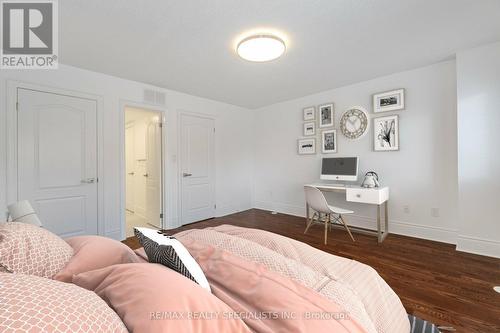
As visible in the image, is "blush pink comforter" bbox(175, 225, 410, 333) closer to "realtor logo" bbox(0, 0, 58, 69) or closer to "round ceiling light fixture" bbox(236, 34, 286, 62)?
"round ceiling light fixture" bbox(236, 34, 286, 62)

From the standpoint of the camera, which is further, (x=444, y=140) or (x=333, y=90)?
(x=333, y=90)

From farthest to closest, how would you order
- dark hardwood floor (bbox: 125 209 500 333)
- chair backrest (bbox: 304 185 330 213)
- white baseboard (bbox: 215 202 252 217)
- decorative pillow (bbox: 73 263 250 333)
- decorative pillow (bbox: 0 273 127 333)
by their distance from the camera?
white baseboard (bbox: 215 202 252 217)
chair backrest (bbox: 304 185 330 213)
dark hardwood floor (bbox: 125 209 500 333)
decorative pillow (bbox: 73 263 250 333)
decorative pillow (bbox: 0 273 127 333)

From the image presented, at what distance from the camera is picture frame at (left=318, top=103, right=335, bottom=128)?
3.89m

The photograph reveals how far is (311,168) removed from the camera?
14.0 feet

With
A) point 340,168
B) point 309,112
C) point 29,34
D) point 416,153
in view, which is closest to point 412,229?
point 416,153

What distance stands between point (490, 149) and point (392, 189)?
45.9 inches

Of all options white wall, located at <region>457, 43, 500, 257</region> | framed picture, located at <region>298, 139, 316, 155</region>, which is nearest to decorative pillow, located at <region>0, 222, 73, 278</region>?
white wall, located at <region>457, 43, 500, 257</region>

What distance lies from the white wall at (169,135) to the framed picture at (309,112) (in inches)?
56.3

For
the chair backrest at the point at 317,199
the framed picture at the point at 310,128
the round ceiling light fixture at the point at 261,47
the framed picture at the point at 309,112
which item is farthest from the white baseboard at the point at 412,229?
the round ceiling light fixture at the point at 261,47

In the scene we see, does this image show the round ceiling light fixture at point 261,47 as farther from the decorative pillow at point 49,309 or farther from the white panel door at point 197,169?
the decorative pillow at point 49,309

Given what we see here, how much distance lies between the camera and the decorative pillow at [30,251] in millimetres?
766

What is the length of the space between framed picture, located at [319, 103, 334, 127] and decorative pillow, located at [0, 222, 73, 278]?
12.7 ft

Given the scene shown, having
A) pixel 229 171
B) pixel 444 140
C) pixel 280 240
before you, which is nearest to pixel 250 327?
pixel 280 240

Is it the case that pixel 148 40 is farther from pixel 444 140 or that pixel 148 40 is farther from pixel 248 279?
pixel 444 140
